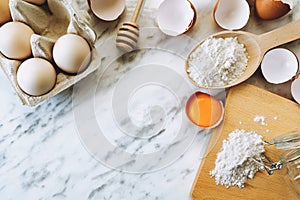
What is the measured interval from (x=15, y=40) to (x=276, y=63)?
2.04ft

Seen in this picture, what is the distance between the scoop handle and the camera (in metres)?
1.16

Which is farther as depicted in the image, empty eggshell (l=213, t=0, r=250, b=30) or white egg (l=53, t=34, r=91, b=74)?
empty eggshell (l=213, t=0, r=250, b=30)

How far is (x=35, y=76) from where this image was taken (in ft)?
3.44

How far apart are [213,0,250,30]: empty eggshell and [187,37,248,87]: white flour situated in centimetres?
5

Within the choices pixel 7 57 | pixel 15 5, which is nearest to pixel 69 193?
pixel 7 57

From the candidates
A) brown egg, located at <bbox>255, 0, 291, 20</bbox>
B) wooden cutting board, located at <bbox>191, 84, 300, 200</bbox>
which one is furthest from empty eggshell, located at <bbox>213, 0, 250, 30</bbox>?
wooden cutting board, located at <bbox>191, 84, 300, 200</bbox>

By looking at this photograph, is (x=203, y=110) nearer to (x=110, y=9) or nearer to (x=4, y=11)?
(x=110, y=9)

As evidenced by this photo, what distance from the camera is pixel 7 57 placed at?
109 cm

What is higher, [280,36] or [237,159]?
[280,36]

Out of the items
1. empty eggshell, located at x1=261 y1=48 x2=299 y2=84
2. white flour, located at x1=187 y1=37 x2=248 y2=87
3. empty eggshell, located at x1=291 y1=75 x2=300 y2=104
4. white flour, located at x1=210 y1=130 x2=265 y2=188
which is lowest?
white flour, located at x1=210 y1=130 x2=265 y2=188

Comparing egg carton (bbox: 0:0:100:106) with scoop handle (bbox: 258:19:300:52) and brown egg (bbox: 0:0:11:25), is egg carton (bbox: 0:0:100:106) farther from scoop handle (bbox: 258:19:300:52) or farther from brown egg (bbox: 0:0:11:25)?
scoop handle (bbox: 258:19:300:52)

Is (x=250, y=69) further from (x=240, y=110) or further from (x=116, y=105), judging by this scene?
(x=116, y=105)

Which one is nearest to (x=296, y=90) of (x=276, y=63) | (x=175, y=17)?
(x=276, y=63)

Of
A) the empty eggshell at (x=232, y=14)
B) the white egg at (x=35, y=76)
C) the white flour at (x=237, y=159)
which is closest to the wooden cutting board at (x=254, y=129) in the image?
the white flour at (x=237, y=159)
